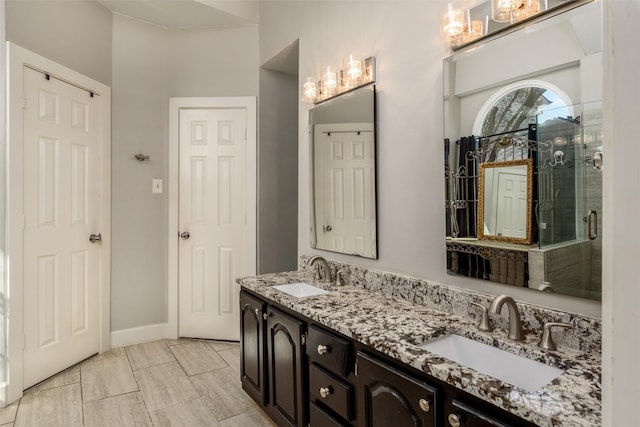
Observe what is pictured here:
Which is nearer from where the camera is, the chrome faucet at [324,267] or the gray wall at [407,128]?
the gray wall at [407,128]

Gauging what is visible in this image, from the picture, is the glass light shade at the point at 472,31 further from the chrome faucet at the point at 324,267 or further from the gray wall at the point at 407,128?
the chrome faucet at the point at 324,267

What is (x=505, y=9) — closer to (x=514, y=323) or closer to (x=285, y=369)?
(x=514, y=323)

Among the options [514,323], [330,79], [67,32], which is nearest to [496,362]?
[514,323]

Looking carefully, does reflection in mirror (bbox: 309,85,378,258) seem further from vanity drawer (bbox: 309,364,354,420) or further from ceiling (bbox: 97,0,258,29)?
ceiling (bbox: 97,0,258,29)

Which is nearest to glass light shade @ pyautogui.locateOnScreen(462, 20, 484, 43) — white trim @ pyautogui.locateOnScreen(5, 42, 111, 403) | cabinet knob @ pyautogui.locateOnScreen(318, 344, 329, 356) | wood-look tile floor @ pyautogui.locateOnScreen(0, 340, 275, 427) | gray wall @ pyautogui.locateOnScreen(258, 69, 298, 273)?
cabinet knob @ pyautogui.locateOnScreen(318, 344, 329, 356)

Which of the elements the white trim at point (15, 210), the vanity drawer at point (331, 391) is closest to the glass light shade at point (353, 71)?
the vanity drawer at point (331, 391)

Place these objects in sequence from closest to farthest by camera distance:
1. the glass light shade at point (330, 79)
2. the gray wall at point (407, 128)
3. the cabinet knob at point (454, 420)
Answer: the cabinet knob at point (454, 420), the gray wall at point (407, 128), the glass light shade at point (330, 79)

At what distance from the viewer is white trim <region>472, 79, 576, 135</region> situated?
3.91ft

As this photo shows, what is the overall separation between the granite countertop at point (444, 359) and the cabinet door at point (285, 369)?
0.37ft

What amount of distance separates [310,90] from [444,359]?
1878 mm

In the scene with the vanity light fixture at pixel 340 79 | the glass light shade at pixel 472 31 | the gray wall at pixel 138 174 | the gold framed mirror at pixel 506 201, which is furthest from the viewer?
the gray wall at pixel 138 174

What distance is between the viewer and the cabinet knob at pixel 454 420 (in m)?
0.97

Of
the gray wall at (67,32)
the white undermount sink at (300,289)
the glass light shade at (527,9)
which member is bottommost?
the white undermount sink at (300,289)

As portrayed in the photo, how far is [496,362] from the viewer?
123 centimetres
